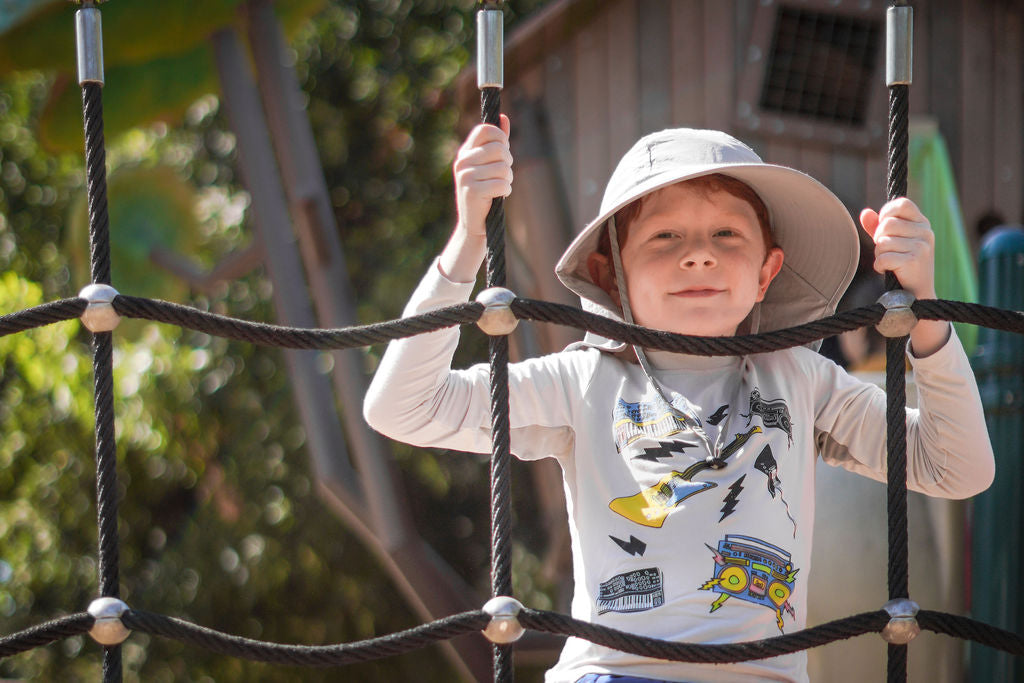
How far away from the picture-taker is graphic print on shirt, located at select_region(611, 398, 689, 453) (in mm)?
1411

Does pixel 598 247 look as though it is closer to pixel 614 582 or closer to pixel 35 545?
pixel 614 582

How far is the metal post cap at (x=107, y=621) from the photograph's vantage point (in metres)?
1.22

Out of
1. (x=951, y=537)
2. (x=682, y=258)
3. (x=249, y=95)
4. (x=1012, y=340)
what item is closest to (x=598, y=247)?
(x=682, y=258)

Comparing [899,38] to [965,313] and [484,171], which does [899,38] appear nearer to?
[965,313]

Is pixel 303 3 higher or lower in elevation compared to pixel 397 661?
higher

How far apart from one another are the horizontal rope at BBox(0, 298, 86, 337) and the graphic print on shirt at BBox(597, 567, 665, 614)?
627mm

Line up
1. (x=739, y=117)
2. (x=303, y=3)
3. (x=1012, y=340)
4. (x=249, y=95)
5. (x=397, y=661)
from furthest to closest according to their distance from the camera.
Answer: (x=397, y=661) < (x=303, y=3) < (x=249, y=95) < (x=739, y=117) < (x=1012, y=340)

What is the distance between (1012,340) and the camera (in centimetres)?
186

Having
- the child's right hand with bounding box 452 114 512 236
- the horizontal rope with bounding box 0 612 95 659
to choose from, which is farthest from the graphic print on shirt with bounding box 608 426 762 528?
the horizontal rope with bounding box 0 612 95 659

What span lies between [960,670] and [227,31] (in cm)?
340

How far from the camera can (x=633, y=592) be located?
1.34m

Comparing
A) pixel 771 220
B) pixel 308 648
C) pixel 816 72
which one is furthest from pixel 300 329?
pixel 816 72

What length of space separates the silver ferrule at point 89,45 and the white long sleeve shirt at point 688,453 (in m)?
0.41

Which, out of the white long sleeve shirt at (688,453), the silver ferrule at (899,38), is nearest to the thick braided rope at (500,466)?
the white long sleeve shirt at (688,453)
